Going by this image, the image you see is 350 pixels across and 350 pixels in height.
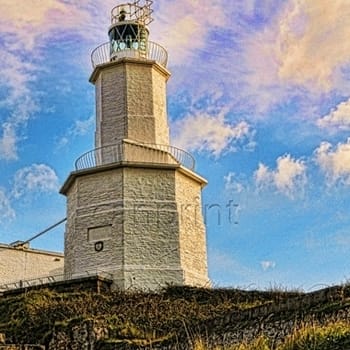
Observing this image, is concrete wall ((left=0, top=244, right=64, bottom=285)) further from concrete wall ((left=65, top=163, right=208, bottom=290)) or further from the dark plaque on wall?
the dark plaque on wall

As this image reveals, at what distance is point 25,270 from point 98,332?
21.5 meters

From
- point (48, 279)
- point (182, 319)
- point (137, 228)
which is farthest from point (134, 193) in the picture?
point (182, 319)

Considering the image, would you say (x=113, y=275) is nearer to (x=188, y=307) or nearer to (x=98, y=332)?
(x=188, y=307)

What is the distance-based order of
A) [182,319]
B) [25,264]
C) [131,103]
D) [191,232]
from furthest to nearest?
1. [25,264]
2. [131,103]
3. [191,232]
4. [182,319]

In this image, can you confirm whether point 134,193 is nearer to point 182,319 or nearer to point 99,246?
point 99,246

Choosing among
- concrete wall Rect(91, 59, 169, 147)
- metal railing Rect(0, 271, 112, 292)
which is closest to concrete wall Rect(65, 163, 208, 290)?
metal railing Rect(0, 271, 112, 292)

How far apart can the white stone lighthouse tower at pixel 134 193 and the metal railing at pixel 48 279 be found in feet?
0.57

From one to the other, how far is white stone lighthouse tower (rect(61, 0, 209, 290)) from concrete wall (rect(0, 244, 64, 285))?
22.8 ft

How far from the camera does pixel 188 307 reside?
21.3 meters

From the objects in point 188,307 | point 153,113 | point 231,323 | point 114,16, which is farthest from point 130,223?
point 231,323

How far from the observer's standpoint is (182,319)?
17594mm

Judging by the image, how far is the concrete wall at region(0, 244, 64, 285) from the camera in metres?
36.2

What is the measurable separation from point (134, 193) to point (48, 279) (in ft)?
24.4

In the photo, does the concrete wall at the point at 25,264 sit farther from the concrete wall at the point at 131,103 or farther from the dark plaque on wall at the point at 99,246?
the concrete wall at the point at 131,103
